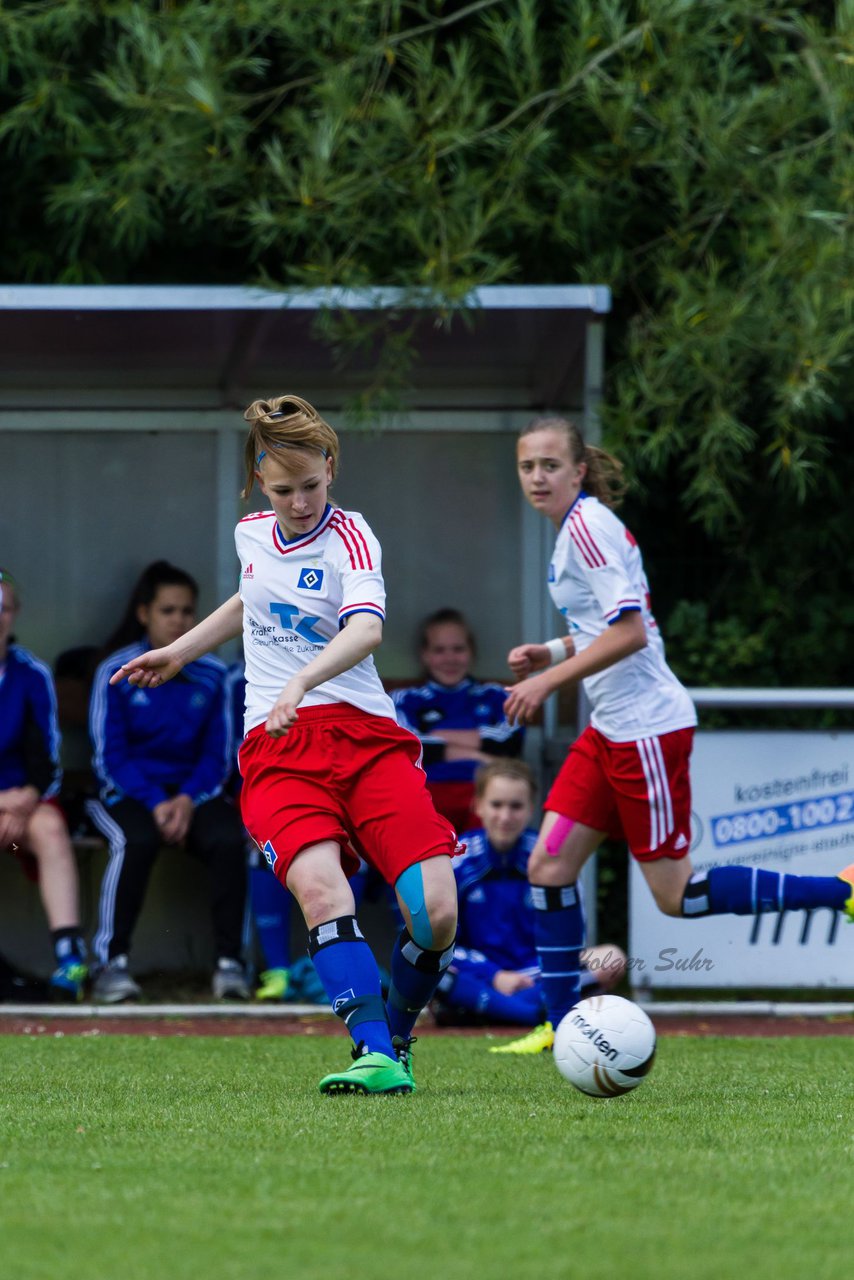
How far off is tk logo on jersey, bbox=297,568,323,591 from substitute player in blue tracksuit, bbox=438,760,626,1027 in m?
2.60

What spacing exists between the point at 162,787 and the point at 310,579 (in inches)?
130

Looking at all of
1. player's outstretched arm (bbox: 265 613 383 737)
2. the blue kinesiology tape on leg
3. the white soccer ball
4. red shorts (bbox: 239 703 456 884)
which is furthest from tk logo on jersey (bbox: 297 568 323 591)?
the white soccer ball

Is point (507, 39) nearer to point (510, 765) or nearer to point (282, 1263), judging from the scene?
point (510, 765)

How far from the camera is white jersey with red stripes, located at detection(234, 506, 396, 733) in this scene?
14.9 ft

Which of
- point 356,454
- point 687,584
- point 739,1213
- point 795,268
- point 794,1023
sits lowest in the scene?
point 794,1023

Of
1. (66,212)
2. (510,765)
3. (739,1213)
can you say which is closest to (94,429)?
(66,212)

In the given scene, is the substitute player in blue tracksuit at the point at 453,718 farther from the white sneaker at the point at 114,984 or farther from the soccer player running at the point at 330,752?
the soccer player running at the point at 330,752

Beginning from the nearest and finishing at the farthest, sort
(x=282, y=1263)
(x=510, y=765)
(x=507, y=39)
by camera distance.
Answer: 1. (x=282, y=1263)
2. (x=510, y=765)
3. (x=507, y=39)

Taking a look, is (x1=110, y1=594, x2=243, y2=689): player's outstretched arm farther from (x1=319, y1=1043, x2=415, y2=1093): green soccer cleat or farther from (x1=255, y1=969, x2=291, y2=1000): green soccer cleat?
(x1=255, y1=969, x2=291, y2=1000): green soccer cleat

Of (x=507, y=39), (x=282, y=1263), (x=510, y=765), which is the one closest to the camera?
(x=282, y=1263)

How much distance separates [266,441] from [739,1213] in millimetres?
2329

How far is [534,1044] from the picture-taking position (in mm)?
5867

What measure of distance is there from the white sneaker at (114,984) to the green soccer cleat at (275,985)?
0.52 meters

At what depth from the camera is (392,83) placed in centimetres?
804
